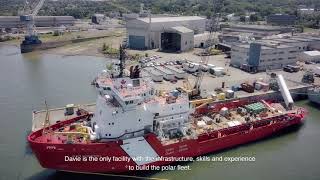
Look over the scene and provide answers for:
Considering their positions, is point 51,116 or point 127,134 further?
point 51,116

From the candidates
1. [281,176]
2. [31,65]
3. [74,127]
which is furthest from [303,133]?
[31,65]

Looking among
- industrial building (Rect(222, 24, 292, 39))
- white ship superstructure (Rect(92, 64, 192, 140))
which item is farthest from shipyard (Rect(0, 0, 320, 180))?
industrial building (Rect(222, 24, 292, 39))

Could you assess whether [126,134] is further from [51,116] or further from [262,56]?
[262,56]

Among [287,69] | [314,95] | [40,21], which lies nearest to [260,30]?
[287,69]

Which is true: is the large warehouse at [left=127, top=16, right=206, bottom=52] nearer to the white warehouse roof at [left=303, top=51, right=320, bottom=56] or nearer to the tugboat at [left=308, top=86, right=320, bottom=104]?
the white warehouse roof at [left=303, top=51, right=320, bottom=56]

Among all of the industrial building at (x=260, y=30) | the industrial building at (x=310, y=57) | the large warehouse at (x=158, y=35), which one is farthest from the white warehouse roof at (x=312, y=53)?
the large warehouse at (x=158, y=35)

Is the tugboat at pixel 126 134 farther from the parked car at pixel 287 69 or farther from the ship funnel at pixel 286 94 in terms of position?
the parked car at pixel 287 69

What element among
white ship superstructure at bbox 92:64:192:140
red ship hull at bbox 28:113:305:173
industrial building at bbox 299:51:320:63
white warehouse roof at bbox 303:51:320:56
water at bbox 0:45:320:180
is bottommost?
water at bbox 0:45:320:180
